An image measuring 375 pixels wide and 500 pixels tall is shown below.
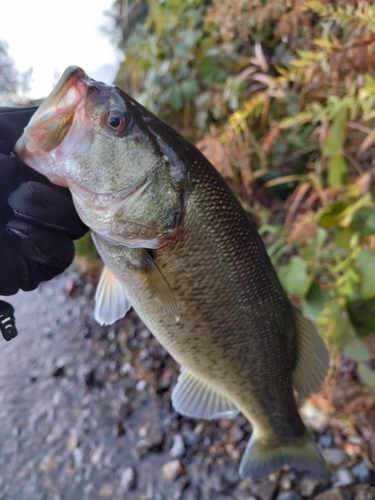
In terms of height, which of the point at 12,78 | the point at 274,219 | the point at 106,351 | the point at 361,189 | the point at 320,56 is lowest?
the point at 106,351

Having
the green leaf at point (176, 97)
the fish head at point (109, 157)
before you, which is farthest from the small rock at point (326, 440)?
the green leaf at point (176, 97)

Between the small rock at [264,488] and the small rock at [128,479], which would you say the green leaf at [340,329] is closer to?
Answer: the small rock at [264,488]

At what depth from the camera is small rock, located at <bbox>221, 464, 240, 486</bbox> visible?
63.8 inches

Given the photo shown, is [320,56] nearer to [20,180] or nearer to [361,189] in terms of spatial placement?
[361,189]

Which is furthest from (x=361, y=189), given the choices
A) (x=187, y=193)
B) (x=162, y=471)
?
(x=162, y=471)

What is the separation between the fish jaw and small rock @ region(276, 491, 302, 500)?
59.2 inches

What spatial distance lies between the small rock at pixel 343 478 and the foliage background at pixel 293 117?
0.38m

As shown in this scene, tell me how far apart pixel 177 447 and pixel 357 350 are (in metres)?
1.03

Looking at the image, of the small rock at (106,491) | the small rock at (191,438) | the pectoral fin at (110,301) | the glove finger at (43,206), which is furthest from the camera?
the small rock at (191,438)

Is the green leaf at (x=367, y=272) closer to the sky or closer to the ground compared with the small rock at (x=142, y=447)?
closer to the sky

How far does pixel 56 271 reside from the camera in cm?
94

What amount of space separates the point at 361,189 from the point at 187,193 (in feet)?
2.59

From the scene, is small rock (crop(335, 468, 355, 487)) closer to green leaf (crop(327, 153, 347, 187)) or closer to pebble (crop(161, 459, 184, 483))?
pebble (crop(161, 459, 184, 483))

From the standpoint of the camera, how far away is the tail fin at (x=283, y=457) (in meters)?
1.11
